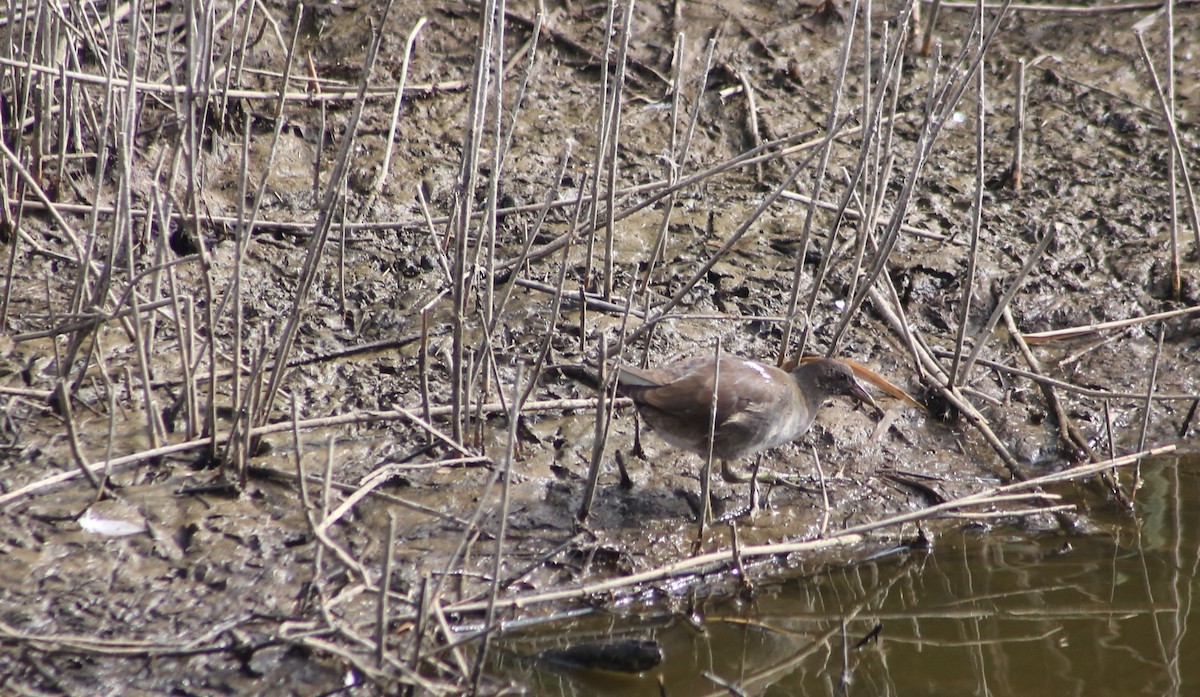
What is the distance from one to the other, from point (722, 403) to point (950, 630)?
3.84ft

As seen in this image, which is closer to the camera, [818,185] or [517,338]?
[818,185]

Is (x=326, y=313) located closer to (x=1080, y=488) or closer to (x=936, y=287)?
(x=936, y=287)

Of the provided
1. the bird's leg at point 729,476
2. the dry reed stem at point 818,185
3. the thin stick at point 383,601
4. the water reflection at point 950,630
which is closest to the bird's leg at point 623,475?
the bird's leg at point 729,476

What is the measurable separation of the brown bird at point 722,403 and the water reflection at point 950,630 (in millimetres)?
581

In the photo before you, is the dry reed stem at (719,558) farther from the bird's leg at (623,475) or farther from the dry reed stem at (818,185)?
the dry reed stem at (818,185)

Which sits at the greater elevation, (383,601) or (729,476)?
(383,601)

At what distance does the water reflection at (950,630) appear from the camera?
13.0ft

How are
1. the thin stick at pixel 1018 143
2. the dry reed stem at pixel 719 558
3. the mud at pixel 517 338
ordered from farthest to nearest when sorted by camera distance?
the thin stick at pixel 1018 143, the mud at pixel 517 338, the dry reed stem at pixel 719 558

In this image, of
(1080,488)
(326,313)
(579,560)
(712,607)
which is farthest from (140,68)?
(1080,488)

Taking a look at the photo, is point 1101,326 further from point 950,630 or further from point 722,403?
point 722,403

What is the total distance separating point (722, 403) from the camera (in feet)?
14.7

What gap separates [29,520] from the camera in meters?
4.07

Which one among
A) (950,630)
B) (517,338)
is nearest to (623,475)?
(517,338)

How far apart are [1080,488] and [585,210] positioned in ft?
8.84
